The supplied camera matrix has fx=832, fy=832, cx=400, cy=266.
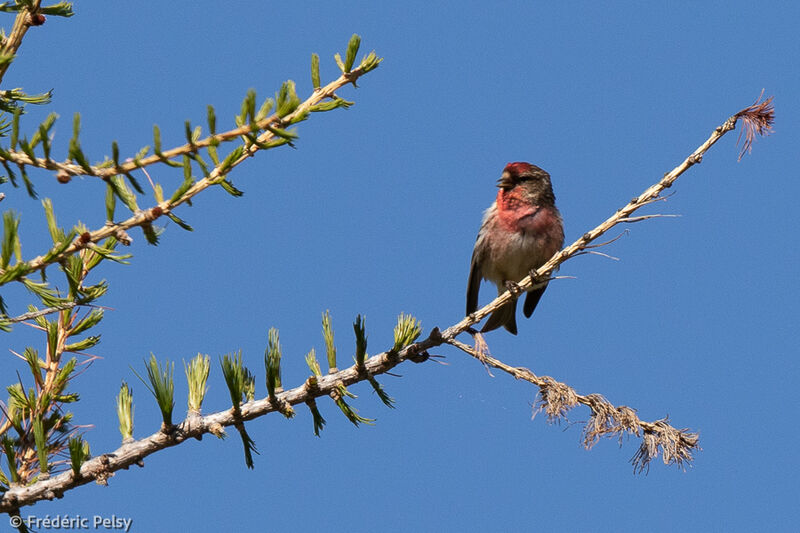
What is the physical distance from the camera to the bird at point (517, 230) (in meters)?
6.07

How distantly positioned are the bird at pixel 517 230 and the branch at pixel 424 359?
9.08 ft

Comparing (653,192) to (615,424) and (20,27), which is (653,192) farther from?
(20,27)

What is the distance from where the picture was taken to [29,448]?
2838 millimetres

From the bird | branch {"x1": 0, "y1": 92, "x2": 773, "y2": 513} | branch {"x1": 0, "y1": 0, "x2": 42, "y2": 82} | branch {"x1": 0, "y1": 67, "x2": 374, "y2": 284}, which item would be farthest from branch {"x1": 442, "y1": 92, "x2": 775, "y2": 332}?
the bird

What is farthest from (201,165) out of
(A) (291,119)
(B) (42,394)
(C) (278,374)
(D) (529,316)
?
(D) (529,316)

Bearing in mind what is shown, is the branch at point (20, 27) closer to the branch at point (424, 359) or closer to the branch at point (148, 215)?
the branch at point (148, 215)

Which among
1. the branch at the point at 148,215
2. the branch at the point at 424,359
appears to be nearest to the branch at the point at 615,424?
the branch at the point at 424,359

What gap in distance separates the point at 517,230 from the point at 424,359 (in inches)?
124

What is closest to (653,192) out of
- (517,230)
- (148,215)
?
(148,215)

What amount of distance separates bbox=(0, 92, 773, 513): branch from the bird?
2768mm

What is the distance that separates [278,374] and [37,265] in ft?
2.91

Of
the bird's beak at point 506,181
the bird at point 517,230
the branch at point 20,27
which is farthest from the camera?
the bird's beak at point 506,181

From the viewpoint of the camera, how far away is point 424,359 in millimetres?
3096

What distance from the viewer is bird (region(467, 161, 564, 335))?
239 inches
